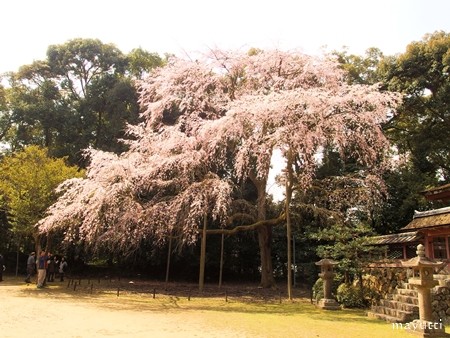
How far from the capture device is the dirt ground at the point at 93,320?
6.79 m

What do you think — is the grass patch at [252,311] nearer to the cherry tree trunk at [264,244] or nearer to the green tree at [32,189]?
the cherry tree trunk at [264,244]

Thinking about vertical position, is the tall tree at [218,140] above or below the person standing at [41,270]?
above

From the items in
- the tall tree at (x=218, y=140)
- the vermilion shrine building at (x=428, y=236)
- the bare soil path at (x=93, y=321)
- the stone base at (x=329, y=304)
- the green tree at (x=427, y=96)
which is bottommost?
the bare soil path at (x=93, y=321)

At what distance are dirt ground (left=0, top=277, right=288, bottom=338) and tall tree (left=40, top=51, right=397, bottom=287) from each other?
137 inches

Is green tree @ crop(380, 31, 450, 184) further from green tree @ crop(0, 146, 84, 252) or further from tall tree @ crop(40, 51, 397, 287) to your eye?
green tree @ crop(0, 146, 84, 252)

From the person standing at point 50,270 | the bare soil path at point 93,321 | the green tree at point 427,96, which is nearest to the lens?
the bare soil path at point 93,321

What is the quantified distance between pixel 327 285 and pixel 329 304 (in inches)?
22.8

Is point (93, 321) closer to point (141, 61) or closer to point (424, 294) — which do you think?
point (424, 294)

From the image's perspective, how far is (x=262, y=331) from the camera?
7.47 metres

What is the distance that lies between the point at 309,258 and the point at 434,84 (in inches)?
436

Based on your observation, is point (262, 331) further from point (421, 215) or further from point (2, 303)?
point (421, 215)

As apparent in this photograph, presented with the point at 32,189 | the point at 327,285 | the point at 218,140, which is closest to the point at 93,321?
the point at 327,285

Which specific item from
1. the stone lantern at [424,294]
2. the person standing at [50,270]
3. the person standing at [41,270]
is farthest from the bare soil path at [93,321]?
the person standing at [50,270]

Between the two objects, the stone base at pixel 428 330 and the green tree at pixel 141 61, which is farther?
the green tree at pixel 141 61
